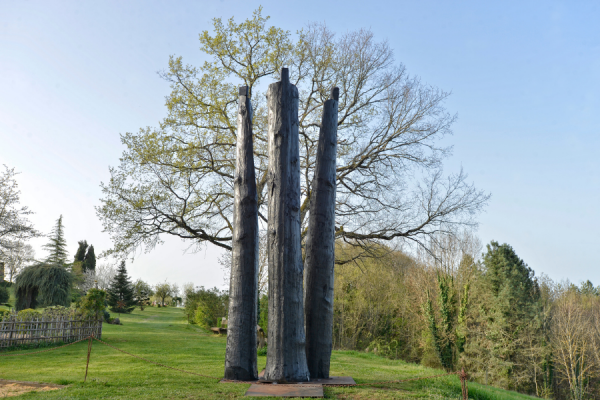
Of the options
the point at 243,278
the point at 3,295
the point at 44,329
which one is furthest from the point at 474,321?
the point at 3,295

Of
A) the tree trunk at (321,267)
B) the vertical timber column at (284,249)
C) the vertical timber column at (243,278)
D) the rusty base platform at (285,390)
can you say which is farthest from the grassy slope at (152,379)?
the tree trunk at (321,267)

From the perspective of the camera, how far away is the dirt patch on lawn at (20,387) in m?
6.51

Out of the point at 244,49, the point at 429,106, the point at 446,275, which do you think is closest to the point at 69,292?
the point at 244,49

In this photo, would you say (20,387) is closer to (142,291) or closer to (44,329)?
(44,329)

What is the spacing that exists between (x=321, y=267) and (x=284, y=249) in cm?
90

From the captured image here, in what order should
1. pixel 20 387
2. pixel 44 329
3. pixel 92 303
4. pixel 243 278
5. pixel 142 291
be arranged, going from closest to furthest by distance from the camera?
pixel 243 278, pixel 20 387, pixel 44 329, pixel 92 303, pixel 142 291

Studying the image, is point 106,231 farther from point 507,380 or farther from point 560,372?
point 560,372

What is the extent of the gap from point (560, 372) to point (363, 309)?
11.6 metres

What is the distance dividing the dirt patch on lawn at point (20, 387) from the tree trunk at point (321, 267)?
440 cm

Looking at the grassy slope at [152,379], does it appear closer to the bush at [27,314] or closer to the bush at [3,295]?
the bush at [27,314]

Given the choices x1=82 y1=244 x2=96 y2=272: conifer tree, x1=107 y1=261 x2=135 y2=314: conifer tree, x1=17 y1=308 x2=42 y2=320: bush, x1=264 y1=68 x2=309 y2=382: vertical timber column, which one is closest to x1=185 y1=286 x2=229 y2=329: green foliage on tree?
x1=17 y1=308 x2=42 y2=320: bush

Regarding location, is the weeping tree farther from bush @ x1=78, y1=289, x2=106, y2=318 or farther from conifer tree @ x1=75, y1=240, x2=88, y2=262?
conifer tree @ x1=75, y1=240, x2=88, y2=262

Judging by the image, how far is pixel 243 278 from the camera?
684cm

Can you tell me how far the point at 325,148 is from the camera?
298 inches
